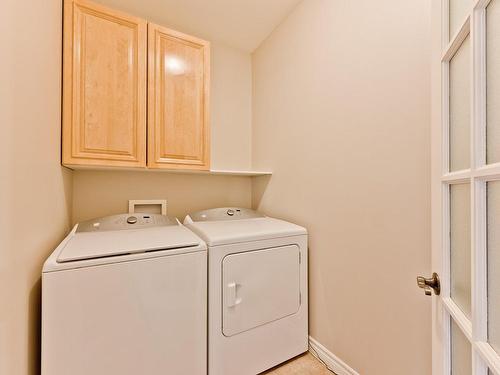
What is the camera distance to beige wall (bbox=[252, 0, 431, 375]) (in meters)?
1.08

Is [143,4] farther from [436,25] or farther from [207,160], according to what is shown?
[436,25]

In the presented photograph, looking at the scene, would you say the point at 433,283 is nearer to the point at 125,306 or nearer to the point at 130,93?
the point at 125,306

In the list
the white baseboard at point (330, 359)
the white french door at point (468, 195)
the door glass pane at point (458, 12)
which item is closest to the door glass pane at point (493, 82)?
the white french door at point (468, 195)

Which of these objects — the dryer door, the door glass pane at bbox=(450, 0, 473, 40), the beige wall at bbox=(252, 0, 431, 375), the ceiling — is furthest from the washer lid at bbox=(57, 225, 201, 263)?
the ceiling

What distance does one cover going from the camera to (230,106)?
240 cm

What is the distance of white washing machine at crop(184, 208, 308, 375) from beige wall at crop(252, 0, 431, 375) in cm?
18

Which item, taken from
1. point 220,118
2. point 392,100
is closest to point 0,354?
point 392,100

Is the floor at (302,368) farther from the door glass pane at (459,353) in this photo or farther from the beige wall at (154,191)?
the beige wall at (154,191)

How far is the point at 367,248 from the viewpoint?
1.31 meters

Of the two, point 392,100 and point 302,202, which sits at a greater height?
point 392,100

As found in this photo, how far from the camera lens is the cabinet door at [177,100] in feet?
5.36

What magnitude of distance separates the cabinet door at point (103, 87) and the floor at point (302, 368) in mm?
1663

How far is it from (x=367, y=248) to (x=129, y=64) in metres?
1.90

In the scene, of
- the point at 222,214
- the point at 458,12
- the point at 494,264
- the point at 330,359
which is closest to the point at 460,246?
the point at 494,264
